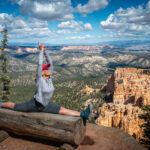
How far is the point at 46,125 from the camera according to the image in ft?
18.0

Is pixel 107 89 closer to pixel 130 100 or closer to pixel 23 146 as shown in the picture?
pixel 130 100

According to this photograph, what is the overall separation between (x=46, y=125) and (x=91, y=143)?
6.20ft

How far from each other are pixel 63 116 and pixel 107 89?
223 feet

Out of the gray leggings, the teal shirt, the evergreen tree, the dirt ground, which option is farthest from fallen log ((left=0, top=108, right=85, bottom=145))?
the evergreen tree

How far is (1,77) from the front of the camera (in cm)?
2223

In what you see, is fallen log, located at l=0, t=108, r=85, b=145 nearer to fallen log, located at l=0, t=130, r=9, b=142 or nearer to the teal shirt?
fallen log, located at l=0, t=130, r=9, b=142

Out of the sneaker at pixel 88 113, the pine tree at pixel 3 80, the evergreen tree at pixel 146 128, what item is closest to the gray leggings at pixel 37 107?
the sneaker at pixel 88 113

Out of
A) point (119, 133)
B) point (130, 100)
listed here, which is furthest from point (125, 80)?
point (119, 133)

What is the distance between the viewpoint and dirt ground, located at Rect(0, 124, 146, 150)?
560 cm

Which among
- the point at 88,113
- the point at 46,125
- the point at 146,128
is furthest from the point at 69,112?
the point at 146,128

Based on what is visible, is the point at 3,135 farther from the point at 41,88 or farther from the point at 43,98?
the point at 41,88

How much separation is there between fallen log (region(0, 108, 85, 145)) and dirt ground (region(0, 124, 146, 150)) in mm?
277

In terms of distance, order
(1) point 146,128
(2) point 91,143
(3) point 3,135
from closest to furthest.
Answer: (2) point 91,143
(3) point 3,135
(1) point 146,128

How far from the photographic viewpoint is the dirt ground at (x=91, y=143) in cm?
560
